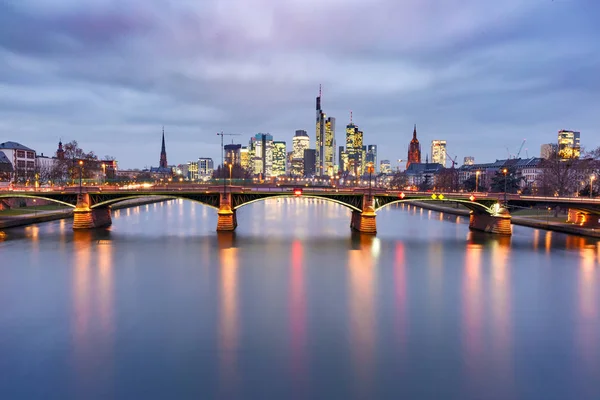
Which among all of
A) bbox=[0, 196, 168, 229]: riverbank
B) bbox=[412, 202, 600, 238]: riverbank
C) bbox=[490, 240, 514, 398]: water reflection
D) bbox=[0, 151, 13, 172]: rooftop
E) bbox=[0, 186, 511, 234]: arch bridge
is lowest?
bbox=[490, 240, 514, 398]: water reflection

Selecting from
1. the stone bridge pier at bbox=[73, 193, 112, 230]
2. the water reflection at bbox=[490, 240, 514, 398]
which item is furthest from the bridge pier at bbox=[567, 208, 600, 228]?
the stone bridge pier at bbox=[73, 193, 112, 230]

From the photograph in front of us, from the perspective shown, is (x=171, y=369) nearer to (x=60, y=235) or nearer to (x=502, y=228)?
(x=60, y=235)

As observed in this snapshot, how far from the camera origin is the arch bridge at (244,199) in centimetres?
6419

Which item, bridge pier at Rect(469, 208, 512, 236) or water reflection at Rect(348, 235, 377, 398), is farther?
bridge pier at Rect(469, 208, 512, 236)

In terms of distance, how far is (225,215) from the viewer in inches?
2623

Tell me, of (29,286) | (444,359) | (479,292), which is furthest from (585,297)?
(29,286)

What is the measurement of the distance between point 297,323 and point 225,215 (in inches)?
1662

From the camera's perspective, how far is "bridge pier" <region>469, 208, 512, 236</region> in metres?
64.4

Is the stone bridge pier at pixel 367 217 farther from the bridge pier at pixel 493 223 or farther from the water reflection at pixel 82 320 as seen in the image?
the water reflection at pixel 82 320

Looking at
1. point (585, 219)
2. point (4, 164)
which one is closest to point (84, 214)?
point (4, 164)

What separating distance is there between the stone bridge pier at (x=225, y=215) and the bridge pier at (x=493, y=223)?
143 feet

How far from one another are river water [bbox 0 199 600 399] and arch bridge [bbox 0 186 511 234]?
44.5 feet

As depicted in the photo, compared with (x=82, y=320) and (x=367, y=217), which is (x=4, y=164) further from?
(x=82, y=320)

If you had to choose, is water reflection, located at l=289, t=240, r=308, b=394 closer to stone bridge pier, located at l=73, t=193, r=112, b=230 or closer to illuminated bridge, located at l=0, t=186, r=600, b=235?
illuminated bridge, located at l=0, t=186, r=600, b=235
